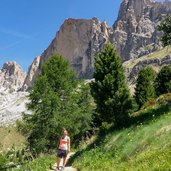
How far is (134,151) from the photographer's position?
63.8ft

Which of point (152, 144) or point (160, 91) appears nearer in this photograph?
point (152, 144)

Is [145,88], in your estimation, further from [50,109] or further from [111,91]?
[111,91]

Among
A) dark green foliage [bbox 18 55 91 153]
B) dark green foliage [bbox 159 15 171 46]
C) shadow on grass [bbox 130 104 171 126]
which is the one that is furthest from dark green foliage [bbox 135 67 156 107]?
shadow on grass [bbox 130 104 171 126]

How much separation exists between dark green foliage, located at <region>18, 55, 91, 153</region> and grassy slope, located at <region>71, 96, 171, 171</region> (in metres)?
13.1

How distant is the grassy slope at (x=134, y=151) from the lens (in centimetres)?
1489

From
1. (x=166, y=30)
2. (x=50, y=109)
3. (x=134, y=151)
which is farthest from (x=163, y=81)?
(x=134, y=151)

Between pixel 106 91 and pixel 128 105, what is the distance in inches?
92.3

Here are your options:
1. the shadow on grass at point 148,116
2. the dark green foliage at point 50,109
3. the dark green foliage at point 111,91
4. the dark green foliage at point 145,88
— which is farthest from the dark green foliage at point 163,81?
the shadow on grass at point 148,116

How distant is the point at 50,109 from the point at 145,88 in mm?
34555

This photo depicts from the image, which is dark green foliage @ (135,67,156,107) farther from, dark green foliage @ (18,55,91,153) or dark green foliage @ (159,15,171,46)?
dark green foliage @ (159,15,171,46)

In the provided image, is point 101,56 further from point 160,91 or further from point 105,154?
point 160,91

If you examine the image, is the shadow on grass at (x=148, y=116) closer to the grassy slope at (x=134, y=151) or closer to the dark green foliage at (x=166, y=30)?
the grassy slope at (x=134, y=151)

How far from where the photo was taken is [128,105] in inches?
1282

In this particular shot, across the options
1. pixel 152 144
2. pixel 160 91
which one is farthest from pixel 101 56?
pixel 160 91
